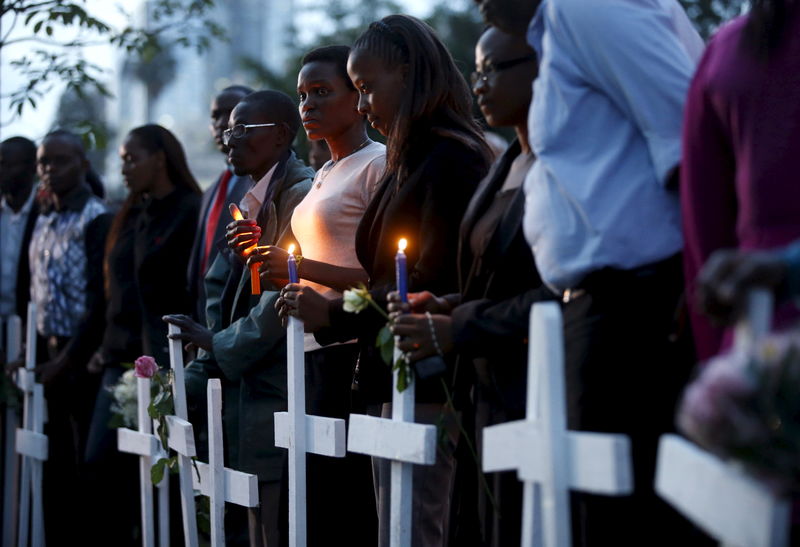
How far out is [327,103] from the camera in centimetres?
526

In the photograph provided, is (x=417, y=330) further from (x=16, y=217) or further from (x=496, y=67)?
(x=16, y=217)

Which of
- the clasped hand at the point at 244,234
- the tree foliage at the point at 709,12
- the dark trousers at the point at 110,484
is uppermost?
the tree foliage at the point at 709,12

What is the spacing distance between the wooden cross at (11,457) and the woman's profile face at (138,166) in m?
1.33

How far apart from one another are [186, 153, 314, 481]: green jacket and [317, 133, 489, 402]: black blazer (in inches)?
36.7

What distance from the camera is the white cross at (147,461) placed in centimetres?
604

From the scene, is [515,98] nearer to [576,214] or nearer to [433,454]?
[576,214]

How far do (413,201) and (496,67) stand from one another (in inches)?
28.4

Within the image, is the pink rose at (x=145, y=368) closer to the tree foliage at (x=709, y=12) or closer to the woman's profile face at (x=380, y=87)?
the woman's profile face at (x=380, y=87)

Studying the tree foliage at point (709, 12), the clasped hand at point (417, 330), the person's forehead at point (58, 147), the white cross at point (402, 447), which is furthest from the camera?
the tree foliage at point (709, 12)

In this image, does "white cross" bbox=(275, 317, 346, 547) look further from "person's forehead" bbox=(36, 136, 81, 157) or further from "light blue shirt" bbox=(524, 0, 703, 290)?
"person's forehead" bbox=(36, 136, 81, 157)

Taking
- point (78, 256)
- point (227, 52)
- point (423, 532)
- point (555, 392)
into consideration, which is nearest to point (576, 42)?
point (555, 392)

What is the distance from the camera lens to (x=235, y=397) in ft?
19.0

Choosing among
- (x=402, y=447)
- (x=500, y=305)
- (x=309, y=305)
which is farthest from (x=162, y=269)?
(x=500, y=305)

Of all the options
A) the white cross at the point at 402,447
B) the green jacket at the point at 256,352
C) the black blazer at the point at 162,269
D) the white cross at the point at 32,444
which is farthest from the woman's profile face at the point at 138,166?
the white cross at the point at 402,447
